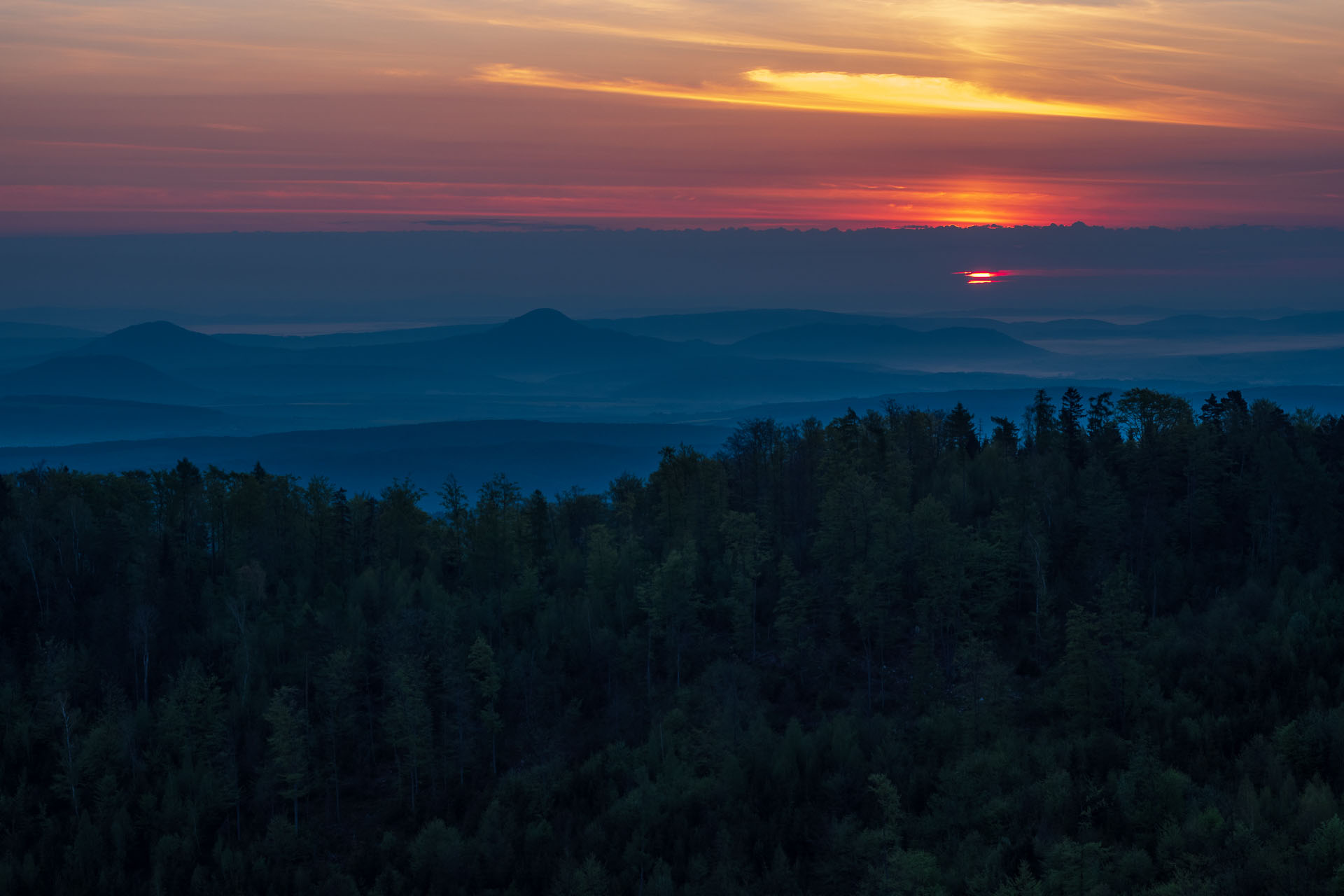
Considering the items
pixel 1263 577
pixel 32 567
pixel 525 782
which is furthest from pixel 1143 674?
pixel 32 567

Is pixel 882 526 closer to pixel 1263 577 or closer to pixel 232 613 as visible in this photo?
pixel 1263 577

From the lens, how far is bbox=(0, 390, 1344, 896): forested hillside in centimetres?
4441

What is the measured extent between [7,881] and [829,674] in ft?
140

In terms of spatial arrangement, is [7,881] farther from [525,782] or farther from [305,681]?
[525,782]

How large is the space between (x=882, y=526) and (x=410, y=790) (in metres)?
31.4

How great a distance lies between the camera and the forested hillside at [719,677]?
146 ft

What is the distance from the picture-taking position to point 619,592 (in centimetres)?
7194

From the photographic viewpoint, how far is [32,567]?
75.9m

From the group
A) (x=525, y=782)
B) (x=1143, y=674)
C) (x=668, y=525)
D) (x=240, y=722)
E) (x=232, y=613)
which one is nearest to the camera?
(x=1143, y=674)

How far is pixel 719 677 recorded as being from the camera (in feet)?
202

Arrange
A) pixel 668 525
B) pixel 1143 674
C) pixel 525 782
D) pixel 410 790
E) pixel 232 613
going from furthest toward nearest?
pixel 668 525
pixel 232 613
pixel 410 790
pixel 525 782
pixel 1143 674

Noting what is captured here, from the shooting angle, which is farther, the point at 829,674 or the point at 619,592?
the point at 619,592

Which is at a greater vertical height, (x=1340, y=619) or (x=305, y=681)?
(x=1340, y=619)

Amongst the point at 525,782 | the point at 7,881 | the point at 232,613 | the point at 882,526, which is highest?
the point at 882,526
